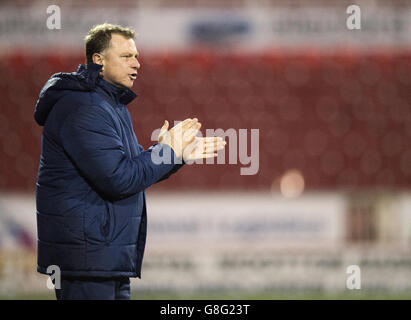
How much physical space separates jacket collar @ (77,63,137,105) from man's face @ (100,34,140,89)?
0.08 feet

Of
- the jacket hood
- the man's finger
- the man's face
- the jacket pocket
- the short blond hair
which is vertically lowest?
the jacket pocket

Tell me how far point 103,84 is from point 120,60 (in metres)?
0.08

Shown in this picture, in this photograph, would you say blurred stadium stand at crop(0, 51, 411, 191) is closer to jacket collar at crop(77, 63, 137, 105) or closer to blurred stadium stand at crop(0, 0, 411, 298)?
A: blurred stadium stand at crop(0, 0, 411, 298)

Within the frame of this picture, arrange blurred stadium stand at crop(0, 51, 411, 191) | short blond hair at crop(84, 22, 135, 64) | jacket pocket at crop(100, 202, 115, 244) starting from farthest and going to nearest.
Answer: blurred stadium stand at crop(0, 51, 411, 191) → short blond hair at crop(84, 22, 135, 64) → jacket pocket at crop(100, 202, 115, 244)

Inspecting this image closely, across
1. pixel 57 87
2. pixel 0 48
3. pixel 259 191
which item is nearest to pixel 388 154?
pixel 259 191

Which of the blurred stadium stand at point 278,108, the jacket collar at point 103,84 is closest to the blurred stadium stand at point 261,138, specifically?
the blurred stadium stand at point 278,108

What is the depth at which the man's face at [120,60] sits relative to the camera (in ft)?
5.24

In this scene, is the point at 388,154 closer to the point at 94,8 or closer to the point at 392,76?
the point at 392,76

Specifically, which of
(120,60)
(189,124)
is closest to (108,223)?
(189,124)

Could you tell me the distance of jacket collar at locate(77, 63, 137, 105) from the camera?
1561mm

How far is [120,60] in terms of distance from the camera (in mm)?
1599

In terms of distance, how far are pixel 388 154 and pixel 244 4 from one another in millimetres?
2182

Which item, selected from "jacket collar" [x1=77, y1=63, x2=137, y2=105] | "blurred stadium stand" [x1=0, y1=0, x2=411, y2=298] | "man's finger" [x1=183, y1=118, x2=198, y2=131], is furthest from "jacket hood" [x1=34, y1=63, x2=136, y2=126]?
"blurred stadium stand" [x1=0, y1=0, x2=411, y2=298]

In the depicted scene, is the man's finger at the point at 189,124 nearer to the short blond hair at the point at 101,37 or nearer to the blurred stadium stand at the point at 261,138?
the short blond hair at the point at 101,37
